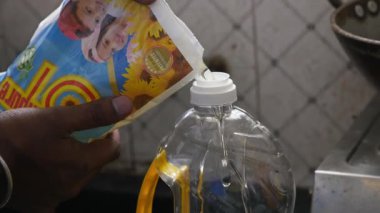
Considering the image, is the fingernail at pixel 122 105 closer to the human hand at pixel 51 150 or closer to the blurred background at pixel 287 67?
the human hand at pixel 51 150

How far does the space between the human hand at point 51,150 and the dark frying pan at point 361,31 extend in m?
0.33

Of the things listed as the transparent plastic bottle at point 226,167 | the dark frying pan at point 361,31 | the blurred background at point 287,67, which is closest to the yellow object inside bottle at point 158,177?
the transparent plastic bottle at point 226,167

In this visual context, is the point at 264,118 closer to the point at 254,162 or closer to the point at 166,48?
the point at 254,162

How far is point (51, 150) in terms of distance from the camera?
77 cm

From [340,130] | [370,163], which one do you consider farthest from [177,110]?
[370,163]

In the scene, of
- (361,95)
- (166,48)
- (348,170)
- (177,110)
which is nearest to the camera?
(166,48)

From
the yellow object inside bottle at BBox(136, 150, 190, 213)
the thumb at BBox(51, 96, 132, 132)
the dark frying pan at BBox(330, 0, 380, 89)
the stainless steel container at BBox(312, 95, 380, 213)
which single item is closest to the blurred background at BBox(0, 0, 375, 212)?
the dark frying pan at BBox(330, 0, 380, 89)

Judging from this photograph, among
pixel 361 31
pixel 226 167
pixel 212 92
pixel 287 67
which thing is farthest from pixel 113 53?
pixel 287 67

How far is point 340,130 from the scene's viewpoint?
1.28 meters

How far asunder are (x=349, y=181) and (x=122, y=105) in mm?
316

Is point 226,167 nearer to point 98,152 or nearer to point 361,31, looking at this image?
point 98,152

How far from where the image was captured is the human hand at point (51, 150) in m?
0.73

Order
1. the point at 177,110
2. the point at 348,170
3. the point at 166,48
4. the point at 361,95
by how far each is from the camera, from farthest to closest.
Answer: the point at 177,110 < the point at 361,95 < the point at 348,170 < the point at 166,48

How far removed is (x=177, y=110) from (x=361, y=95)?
1.29 feet
